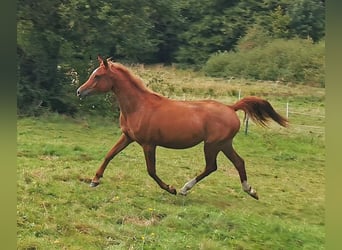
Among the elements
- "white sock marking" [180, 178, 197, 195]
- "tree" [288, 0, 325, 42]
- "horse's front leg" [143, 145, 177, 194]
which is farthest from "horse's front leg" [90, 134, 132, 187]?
"tree" [288, 0, 325, 42]

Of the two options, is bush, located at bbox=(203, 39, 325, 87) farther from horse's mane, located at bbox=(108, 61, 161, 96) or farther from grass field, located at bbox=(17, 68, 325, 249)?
horse's mane, located at bbox=(108, 61, 161, 96)

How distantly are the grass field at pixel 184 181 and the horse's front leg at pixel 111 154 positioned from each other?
0.04 meters

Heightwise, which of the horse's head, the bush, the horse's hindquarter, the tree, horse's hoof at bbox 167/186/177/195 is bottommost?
horse's hoof at bbox 167/186/177/195

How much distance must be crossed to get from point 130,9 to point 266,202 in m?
1.28

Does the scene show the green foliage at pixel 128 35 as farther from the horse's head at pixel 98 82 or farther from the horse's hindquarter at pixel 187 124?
the horse's hindquarter at pixel 187 124

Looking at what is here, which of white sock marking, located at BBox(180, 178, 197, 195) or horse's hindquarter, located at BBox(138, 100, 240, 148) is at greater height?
horse's hindquarter, located at BBox(138, 100, 240, 148)

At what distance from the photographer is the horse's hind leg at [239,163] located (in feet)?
9.23

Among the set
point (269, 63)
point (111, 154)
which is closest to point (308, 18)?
point (269, 63)

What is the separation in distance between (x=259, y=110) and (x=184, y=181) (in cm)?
55

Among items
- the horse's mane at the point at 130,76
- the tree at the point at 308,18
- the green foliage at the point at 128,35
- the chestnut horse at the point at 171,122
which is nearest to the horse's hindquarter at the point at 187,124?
the chestnut horse at the point at 171,122

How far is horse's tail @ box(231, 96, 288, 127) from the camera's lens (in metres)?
2.76

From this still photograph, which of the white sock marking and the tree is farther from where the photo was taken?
the white sock marking
